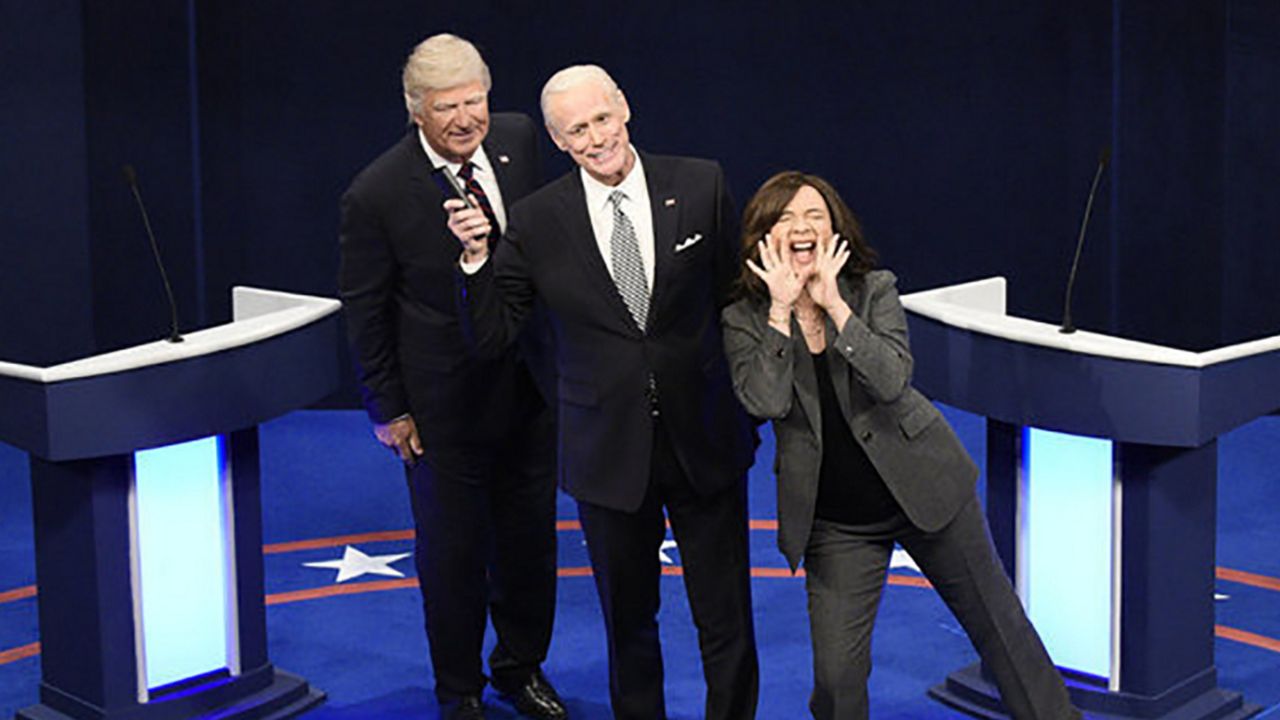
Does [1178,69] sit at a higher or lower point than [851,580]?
higher

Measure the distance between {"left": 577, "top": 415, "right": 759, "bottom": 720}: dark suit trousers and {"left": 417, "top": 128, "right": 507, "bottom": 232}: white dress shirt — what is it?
79 centimetres

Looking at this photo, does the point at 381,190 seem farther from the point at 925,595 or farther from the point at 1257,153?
the point at 1257,153

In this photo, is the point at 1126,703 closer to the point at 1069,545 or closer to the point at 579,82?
the point at 1069,545

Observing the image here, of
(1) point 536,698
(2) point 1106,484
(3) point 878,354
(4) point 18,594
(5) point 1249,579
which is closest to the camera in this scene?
(3) point 878,354

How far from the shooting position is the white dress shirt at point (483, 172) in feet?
16.8

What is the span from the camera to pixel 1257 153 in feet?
28.2

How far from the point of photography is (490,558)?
18.6ft

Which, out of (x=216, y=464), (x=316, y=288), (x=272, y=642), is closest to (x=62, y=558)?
(x=216, y=464)

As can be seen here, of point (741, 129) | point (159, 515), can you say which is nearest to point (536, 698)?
point (159, 515)

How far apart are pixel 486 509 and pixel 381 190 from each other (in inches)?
35.4

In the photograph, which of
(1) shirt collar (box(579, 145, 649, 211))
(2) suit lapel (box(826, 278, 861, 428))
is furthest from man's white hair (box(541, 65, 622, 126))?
(2) suit lapel (box(826, 278, 861, 428))

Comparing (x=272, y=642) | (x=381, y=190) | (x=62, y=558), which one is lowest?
(x=272, y=642)

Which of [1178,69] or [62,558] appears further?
[1178,69]

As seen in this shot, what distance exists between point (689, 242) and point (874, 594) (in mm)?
897
